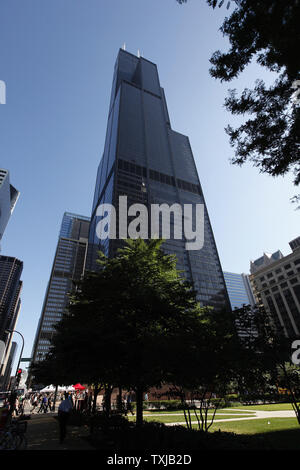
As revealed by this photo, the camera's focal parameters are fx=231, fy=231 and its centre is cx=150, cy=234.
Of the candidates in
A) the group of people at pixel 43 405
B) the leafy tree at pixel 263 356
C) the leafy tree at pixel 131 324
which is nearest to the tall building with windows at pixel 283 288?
the group of people at pixel 43 405

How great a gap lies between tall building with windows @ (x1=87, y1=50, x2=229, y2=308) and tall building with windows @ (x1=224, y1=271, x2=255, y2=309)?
85817 mm

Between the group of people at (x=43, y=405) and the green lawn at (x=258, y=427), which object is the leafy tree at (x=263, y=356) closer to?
the green lawn at (x=258, y=427)

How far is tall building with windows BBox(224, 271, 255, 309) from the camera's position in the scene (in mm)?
191375

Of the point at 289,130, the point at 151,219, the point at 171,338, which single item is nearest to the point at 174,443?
the point at 171,338

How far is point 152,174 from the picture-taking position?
125438mm

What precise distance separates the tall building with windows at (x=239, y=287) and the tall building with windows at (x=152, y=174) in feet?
282

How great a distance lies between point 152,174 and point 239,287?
127 meters

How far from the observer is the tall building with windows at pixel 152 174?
108 meters

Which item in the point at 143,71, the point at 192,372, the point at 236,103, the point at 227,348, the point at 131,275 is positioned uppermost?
the point at 143,71

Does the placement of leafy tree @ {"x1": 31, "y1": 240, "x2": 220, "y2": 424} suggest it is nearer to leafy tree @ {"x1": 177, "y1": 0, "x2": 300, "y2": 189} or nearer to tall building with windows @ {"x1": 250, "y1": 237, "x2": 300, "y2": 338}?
leafy tree @ {"x1": 177, "y1": 0, "x2": 300, "y2": 189}

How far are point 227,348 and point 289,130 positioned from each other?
25.0 feet

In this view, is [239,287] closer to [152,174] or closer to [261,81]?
[152,174]

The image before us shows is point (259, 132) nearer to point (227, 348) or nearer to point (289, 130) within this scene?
point (289, 130)

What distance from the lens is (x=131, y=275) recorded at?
11383 millimetres
